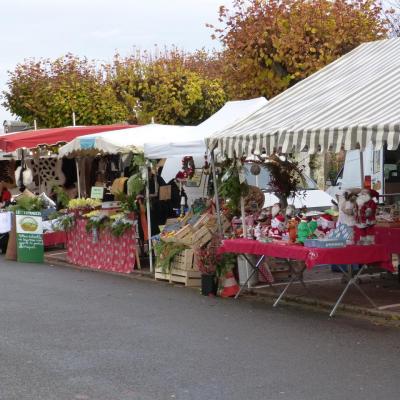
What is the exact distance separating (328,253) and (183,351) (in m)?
2.32

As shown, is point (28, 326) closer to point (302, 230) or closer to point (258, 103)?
point (302, 230)

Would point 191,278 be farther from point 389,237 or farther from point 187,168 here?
point 389,237

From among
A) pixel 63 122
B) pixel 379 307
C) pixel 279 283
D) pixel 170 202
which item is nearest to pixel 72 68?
pixel 63 122

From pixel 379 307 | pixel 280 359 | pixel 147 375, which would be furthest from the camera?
pixel 379 307

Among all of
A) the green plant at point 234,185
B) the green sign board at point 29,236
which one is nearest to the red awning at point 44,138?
the green sign board at point 29,236

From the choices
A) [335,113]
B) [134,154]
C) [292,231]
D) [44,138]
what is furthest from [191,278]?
[44,138]

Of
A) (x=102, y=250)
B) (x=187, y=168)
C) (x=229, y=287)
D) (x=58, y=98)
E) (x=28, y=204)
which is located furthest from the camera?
(x=58, y=98)

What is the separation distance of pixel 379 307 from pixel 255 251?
1.70m

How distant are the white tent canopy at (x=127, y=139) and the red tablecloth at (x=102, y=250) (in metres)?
1.48

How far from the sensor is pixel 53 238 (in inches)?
768

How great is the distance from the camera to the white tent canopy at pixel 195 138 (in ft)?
42.8

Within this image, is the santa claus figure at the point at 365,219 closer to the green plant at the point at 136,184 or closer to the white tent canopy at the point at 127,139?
the white tent canopy at the point at 127,139

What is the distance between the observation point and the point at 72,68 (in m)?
39.8

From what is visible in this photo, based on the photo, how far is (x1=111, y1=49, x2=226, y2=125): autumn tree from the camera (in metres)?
34.8
